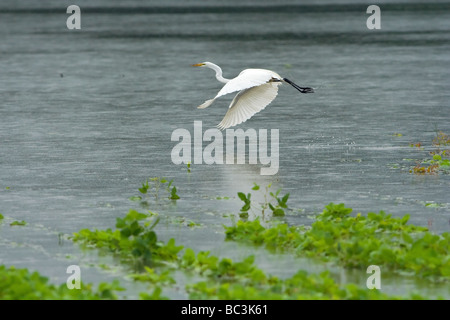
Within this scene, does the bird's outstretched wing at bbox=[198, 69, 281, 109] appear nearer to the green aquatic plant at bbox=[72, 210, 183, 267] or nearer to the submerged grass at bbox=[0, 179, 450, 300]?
the submerged grass at bbox=[0, 179, 450, 300]

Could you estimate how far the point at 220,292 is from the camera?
6.50 meters

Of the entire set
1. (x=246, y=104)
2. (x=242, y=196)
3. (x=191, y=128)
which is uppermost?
(x=246, y=104)

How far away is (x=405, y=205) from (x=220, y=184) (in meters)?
2.14

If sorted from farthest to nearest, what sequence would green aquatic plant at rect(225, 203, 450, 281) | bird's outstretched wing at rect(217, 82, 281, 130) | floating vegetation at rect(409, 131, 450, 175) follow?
1. bird's outstretched wing at rect(217, 82, 281, 130)
2. floating vegetation at rect(409, 131, 450, 175)
3. green aquatic plant at rect(225, 203, 450, 281)

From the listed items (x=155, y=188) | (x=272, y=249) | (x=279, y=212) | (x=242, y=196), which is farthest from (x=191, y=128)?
(x=272, y=249)

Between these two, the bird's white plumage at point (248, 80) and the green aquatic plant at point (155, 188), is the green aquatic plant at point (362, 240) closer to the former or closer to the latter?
the green aquatic plant at point (155, 188)

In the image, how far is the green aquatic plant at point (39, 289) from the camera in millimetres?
6434

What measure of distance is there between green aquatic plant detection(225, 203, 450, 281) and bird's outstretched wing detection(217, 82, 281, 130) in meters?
4.31

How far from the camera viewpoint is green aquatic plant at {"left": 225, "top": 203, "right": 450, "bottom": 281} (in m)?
7.21

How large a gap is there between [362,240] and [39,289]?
2.63m

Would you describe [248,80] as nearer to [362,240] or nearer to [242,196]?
[242,196]

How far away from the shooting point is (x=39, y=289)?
6.47m

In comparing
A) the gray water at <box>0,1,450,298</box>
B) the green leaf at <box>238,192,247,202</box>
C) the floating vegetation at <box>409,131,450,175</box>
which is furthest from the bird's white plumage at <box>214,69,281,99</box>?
the green leaf at <box>238,192,247,202</box>
